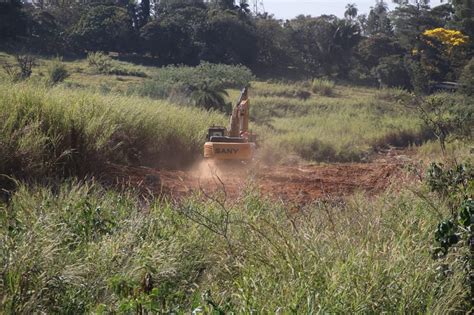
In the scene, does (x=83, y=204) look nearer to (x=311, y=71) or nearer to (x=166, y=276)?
(x=166, y=276)

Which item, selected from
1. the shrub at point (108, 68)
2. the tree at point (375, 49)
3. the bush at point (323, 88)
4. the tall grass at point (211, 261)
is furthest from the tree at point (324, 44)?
the tall grass at point (211, 261)

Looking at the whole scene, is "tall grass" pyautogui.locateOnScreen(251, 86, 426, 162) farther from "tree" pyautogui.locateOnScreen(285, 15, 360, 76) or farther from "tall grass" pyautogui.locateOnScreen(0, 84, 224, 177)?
"tree" pyautogui.locateOnScreen(285, 15, 360, 76)

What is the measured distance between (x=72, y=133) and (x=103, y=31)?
40127 millimetres

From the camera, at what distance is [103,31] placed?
48000mm

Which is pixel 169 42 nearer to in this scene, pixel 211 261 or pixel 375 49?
pixel 375 49

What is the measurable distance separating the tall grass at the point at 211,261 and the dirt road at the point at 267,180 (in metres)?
2.22

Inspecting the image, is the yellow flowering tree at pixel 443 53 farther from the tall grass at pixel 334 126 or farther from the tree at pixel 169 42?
the tree at pixel 169 42

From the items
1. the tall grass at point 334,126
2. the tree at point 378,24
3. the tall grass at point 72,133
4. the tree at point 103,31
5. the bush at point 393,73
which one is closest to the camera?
the tall grass at point 72,133

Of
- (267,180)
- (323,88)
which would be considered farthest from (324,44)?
(267,180)

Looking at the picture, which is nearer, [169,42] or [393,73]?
[393,73]

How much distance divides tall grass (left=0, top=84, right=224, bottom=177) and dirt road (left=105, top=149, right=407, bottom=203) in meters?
0.57

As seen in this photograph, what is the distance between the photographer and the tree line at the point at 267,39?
40875 mm

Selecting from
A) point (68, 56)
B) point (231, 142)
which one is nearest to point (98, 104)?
point (231, 142)

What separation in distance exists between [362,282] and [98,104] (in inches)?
304
